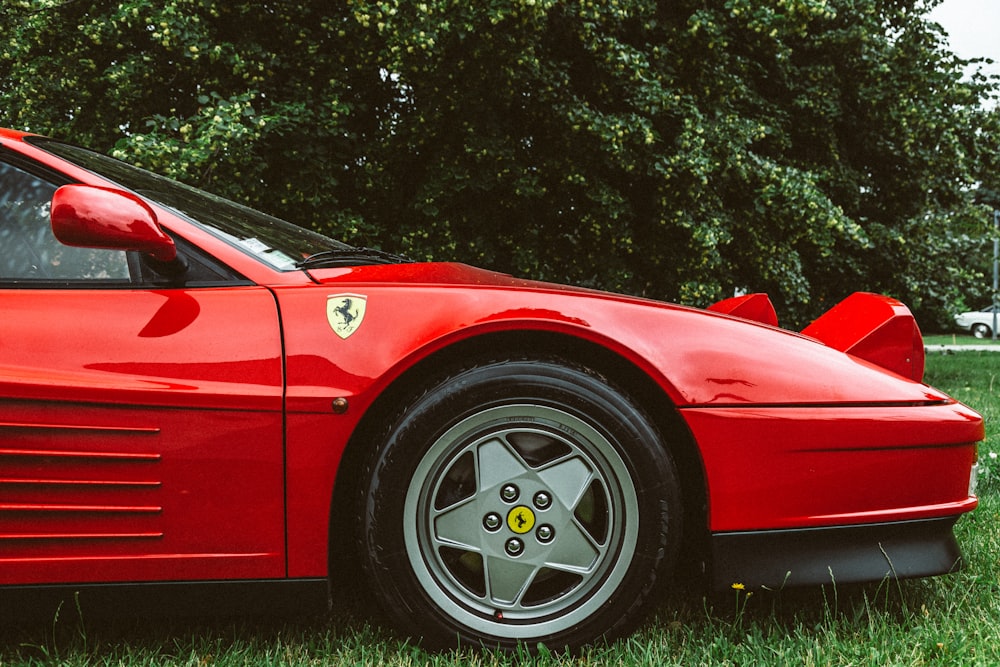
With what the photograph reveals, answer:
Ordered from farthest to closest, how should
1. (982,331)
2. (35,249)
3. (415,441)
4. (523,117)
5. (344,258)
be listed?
(982,331), (523,117), (344,258), (35,249), (415,441)

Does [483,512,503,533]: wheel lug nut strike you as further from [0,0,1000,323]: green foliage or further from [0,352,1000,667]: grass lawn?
[0,0,1000,323]: green foliage

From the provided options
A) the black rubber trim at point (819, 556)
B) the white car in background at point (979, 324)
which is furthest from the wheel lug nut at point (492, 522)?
the white car in background at point (979, 324)

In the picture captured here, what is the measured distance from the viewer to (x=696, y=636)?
1.75 m

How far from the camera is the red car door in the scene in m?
1.50

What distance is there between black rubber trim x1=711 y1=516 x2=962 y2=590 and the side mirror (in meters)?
1.46

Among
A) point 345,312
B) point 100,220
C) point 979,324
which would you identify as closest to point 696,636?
point 345,312

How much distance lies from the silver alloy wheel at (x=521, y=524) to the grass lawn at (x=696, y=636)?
0.11 m

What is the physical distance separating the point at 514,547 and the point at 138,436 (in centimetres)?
88

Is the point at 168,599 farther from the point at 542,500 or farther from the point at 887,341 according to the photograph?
the point at 887,341

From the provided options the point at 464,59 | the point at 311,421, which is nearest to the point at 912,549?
the point at 311,421

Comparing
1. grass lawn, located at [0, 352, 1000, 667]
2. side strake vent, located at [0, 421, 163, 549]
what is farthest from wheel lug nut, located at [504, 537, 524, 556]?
side strake vent, located at [0, 421, 163, 549]

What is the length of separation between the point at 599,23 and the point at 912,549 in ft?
19.4

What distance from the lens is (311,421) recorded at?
157 cm

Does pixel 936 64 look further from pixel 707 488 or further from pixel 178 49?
pixel 707 488
